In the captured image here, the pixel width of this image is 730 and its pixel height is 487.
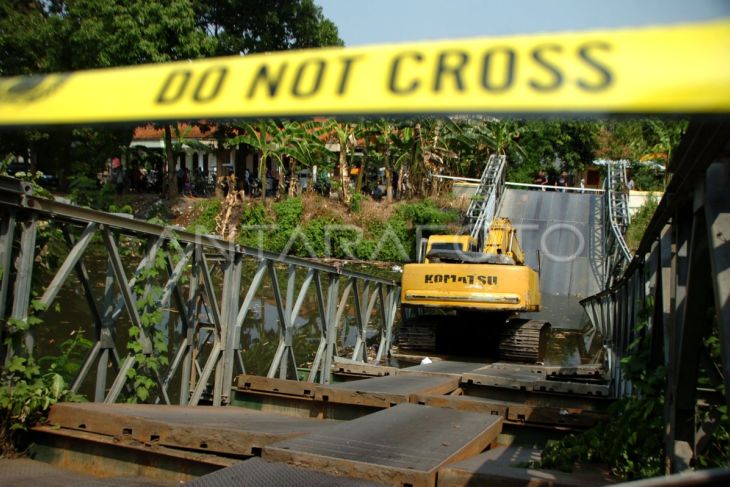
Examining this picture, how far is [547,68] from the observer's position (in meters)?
1.40

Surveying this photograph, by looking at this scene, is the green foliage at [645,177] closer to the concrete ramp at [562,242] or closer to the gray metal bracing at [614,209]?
the gray metal bracing at [614,209]

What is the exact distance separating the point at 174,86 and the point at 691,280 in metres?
2.18

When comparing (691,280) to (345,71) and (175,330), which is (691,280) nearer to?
(345,71)

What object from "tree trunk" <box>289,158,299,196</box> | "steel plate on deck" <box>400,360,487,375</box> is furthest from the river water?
"tree trunk" <box>289,158,299,196</box>

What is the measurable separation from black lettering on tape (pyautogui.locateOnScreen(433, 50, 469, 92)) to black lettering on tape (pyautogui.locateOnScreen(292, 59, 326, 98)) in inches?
10.5

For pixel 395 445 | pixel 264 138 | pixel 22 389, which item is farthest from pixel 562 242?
pixel 22 389

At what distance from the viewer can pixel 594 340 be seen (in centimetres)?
1802

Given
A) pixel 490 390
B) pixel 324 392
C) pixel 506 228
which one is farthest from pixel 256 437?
pixel 506 228

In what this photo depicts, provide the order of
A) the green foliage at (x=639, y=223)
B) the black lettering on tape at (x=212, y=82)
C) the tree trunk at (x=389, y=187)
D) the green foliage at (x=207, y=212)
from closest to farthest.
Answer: the black lettering on tape at (x=212, y=82) → the green foliage at (x=639, y=223) → the green foliage at (x=207, y=212) → the tree trunk at (x=389, y=187)

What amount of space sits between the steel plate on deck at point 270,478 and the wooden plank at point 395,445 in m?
0.08

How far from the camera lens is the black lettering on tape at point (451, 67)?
1.45 metres

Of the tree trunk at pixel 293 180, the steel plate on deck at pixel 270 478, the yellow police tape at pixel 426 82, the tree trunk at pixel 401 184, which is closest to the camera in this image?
the yellow police tape at pixel 426 82

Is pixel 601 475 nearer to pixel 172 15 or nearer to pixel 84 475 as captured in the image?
pixel 84 475

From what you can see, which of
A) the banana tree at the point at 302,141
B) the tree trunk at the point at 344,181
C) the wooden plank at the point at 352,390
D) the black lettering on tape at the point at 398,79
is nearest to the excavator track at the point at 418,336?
the wooden plank at the point at 352,390
